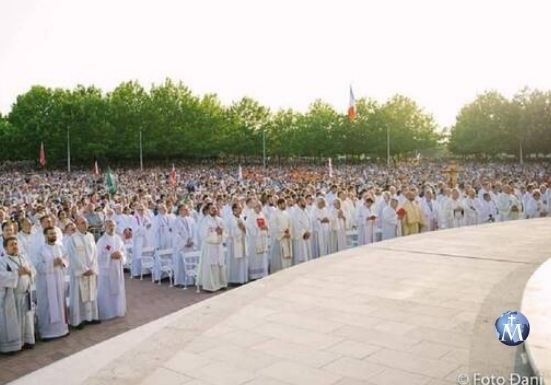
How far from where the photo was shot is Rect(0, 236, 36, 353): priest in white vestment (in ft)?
27.2

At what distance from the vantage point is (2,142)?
72875 millimetres

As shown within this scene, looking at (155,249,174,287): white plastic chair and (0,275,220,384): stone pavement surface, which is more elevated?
(155,249,174,287): white plastic chair

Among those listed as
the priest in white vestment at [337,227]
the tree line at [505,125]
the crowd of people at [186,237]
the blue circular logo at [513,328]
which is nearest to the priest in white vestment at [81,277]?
the crowd of people at [186,237]

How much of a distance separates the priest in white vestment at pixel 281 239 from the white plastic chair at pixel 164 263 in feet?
8.26

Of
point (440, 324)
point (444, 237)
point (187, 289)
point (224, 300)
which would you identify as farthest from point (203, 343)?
point (444, 237)

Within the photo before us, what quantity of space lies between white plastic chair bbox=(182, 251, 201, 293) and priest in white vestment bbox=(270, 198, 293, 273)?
79.4 inches

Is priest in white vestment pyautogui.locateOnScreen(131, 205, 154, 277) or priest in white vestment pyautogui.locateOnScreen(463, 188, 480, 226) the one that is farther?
priest in white vestment pyautogui.locateOnScreen(463, 188, 480, 226)

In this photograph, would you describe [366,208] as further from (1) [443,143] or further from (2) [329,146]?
(1) [443,143]

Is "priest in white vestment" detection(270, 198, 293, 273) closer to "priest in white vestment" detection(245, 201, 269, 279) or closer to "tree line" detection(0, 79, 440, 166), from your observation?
"priest in white vestment" detection(245, 201, 269, 279)

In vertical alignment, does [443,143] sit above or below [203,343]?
above

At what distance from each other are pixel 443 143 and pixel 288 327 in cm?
8438

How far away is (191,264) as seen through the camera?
42.2 ft

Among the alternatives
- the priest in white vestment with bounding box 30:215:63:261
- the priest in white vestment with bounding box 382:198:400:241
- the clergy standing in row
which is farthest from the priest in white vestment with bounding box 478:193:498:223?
the priest in white vestment with bounding box 30:215:63:261

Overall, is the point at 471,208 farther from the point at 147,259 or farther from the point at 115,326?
the point at 115,326
